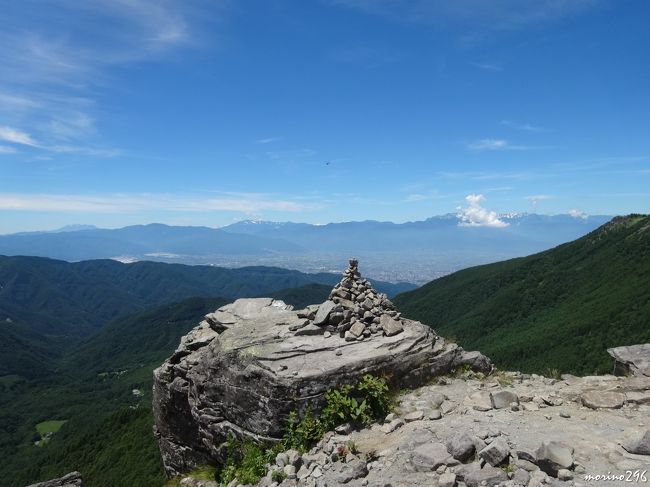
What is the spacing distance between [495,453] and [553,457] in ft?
4.58

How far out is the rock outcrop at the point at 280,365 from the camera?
17.6 metres

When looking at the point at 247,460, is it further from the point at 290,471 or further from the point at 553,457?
the point at 553,457

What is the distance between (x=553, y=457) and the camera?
11039 mm

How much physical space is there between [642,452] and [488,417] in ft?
14.7

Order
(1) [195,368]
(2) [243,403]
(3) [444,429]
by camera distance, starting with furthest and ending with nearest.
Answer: (1) [195,368]
(2) [243,403]
(3) [444,429]

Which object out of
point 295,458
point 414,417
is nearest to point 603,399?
point 414,417

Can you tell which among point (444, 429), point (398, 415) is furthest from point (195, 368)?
point (444, 429)

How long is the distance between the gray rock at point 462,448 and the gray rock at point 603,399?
597cm

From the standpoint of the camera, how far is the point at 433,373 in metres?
19.9

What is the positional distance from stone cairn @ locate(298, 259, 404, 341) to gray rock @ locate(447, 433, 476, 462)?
8.19 meters

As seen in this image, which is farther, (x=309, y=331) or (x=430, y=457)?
(x=309, y=331)

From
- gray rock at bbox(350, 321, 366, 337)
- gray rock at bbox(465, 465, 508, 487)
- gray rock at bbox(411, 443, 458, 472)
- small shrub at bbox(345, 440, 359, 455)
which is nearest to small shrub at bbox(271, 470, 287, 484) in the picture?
small shrub at bbox(345, 440, 359, 455)

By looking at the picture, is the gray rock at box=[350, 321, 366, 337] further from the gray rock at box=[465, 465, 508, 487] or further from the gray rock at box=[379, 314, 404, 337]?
the gray rock at box=[465, 465, 508, 487]

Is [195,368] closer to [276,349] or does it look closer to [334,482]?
[276,349]
